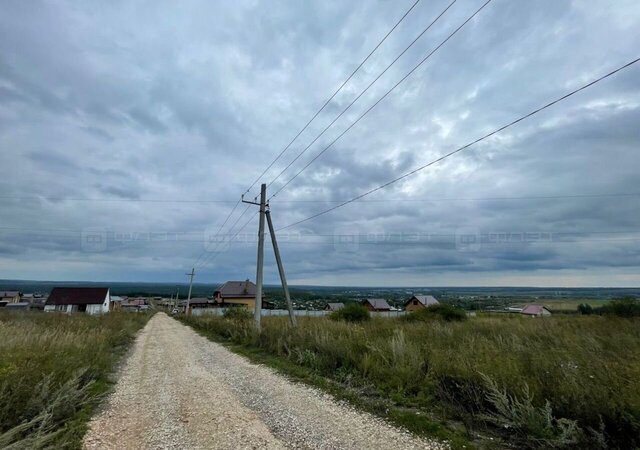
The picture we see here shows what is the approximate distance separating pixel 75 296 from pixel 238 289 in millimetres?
31733

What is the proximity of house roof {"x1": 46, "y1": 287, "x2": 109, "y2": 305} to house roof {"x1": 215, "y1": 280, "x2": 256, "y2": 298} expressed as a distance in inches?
979

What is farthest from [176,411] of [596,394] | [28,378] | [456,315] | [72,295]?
[72,295]

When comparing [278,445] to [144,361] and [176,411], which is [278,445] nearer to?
[176,411]

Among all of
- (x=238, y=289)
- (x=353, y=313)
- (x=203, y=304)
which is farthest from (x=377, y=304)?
(x=203, y=304)

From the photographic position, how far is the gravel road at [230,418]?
15.3 feet

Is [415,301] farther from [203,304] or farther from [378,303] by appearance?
[203,304]

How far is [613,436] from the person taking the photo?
4008 mm

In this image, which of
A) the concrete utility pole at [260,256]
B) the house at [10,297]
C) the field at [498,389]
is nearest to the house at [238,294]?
the concrete utility pole at [260,256]

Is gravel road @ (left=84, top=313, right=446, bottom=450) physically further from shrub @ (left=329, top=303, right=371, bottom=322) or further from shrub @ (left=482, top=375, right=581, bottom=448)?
shrub @ (left=329, top=303, right=371, bottom=322)

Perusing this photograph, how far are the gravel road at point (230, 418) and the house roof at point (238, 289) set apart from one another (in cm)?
6047

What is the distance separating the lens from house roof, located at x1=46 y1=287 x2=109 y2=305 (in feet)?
221

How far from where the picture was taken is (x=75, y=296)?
2729 inches

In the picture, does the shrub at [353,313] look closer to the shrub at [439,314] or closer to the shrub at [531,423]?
the shrub at [439,314]

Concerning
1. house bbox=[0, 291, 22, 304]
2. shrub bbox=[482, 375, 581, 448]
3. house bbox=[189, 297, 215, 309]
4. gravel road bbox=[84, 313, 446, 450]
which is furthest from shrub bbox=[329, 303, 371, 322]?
house bbox=[0, 291, 22, 304]
